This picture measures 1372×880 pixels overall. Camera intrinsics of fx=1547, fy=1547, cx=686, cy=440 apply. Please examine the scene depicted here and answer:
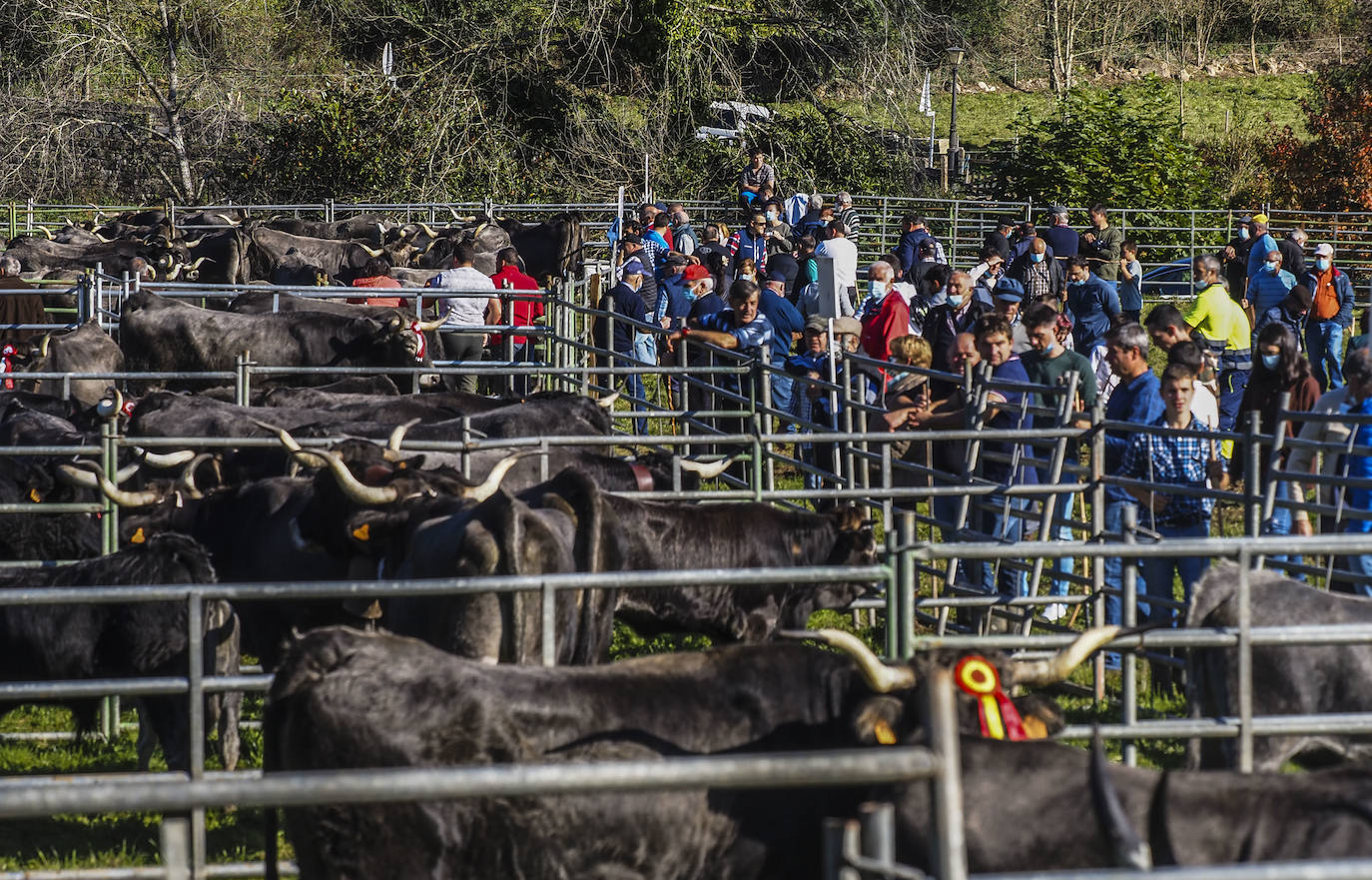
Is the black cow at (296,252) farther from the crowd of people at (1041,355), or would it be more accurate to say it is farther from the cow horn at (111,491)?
the cow horn at (111,491)

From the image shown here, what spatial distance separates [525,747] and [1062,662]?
5.08 ft

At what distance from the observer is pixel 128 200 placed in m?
35.3

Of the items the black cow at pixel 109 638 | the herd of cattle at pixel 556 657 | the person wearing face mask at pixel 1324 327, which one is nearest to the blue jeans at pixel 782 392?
the herd of cattle at pixel 556 657

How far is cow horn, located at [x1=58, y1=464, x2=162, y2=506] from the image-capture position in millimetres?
8039

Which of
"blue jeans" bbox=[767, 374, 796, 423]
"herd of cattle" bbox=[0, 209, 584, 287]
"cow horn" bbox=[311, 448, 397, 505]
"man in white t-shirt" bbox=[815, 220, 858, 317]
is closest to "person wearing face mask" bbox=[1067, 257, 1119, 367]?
"man in white t-shirt" bbox=[815, 220, 858, 317]

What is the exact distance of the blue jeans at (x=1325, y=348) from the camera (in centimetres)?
1603

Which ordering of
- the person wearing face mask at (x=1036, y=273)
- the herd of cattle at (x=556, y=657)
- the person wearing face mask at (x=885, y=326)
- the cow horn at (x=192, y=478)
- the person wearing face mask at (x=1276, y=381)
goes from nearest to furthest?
the herd of cattle at (x=556, y=657), the cow horn at (x=192, y=478), the person wearing face mask at (x=1276, y=381), the person wearing face mask at (x=885, y=326), the person wearing face mask at (x=1036, y=273)

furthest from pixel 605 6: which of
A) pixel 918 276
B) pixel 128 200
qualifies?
pixel 918 276

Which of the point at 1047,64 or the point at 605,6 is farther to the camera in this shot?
the point at 1047,64

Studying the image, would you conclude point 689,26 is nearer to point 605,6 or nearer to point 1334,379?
point 605,6

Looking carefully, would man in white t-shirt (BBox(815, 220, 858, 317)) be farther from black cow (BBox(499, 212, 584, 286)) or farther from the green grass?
the green grass

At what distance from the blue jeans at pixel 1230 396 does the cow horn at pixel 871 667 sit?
759 centimetres

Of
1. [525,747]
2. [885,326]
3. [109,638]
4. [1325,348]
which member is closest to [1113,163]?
[1325,348]

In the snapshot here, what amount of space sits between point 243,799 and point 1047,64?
50.2 meters
